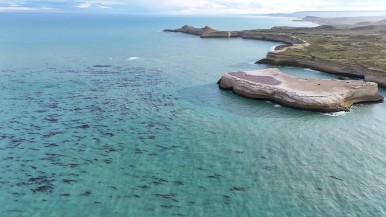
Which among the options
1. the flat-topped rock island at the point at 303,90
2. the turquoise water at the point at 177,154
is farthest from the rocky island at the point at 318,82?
the turquoise water at the point at 177,154

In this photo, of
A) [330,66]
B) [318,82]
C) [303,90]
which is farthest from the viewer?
[330,66]

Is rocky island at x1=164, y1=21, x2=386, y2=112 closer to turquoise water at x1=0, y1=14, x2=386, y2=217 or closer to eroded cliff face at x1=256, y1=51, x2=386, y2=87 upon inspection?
eroded cliff face at x1=256, y1=51, x2=386, y2=87

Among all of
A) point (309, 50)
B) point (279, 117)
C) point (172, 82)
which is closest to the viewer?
point (279, 117)

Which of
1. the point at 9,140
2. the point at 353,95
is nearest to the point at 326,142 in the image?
the point at 353,95

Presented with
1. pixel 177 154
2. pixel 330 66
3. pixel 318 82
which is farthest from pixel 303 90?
pixel 330 66

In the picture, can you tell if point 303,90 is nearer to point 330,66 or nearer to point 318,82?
point 318,82

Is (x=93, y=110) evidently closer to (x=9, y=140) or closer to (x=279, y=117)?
(x=9, y=140)
